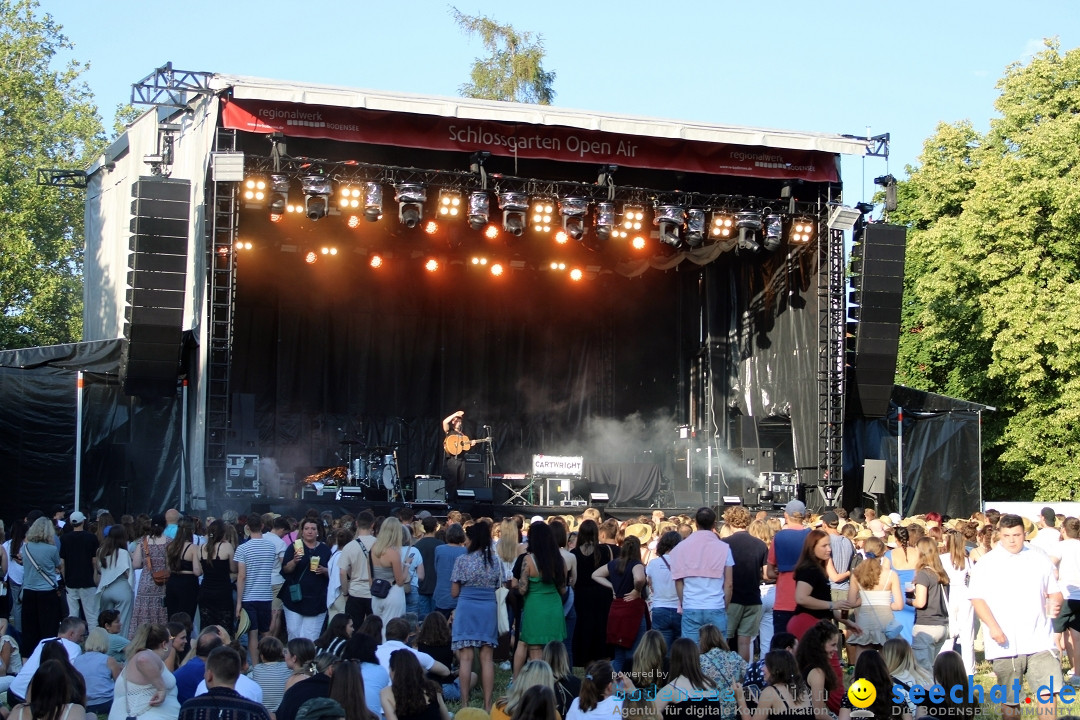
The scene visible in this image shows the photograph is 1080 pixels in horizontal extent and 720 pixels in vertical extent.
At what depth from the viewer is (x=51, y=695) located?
15.2ft

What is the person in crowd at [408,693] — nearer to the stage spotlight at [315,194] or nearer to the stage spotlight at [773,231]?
the stage spotlight at [315,194]

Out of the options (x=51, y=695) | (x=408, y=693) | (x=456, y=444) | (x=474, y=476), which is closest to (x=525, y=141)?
(x=456, y=444)

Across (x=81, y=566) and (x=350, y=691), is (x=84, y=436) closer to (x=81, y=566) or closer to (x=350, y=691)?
(x=81, y=566)

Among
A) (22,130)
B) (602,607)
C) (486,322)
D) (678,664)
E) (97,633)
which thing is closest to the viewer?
(678,664)

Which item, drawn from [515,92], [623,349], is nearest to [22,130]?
[515,92]

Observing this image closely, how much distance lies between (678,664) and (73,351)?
539 inches

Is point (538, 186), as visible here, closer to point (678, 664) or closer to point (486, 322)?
point (486, 322)

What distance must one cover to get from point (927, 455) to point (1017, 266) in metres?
5.43

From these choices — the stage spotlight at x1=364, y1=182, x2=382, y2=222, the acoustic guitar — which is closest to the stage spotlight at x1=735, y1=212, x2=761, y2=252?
the acoustic guitar

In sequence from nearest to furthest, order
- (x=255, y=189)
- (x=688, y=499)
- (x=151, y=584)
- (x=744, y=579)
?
(x=744, y=579) < (x=151, y=584) < (x=255, y=189) < (x=688, y=499)

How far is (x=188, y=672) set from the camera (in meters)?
6.08

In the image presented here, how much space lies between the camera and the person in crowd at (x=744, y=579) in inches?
307

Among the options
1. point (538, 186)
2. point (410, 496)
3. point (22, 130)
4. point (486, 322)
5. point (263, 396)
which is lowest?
point (410, 496)

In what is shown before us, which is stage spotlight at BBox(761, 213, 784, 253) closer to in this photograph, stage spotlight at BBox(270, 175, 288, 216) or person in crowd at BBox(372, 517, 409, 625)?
stage spotlight at BBox(270, 175, 288, 216)
